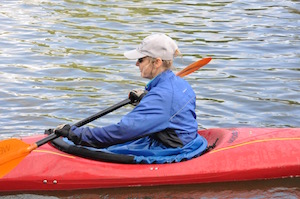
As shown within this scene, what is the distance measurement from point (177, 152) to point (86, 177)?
740mm

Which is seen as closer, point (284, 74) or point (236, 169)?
point (236, 169)

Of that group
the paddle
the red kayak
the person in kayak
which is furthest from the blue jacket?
the paddle

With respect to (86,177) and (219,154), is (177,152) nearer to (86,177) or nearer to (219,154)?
(219,154)

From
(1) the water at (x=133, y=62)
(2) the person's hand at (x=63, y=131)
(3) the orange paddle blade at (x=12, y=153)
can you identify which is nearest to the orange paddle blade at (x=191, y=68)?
(1) the water at (x=133, y=62)

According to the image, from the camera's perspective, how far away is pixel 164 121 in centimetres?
512

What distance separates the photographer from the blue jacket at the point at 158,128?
5082 mm

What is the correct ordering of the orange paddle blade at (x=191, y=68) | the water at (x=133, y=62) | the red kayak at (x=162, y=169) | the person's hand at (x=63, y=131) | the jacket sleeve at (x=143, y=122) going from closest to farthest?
the jacket sleeve at (x=143, y=122), the person's hand at (x=63, y=131), the red kayak at (x=162, y=169), the orange paddle blade at (x=191, y=68), the water at (x=133, y=62)

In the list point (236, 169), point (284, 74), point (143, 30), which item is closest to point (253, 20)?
point (143, 30)

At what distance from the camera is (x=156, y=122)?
16.7ft

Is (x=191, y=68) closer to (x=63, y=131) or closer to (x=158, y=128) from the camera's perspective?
(x=158, y=128)

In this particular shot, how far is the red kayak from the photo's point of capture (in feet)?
17.4

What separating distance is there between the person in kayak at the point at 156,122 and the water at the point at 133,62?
33cm

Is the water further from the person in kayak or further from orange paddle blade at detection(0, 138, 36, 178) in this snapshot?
orange paddle blade at detection(0, 138, 36, 178)

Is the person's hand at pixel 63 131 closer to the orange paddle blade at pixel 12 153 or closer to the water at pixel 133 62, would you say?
the orange paddle blade at pixel 12 153
